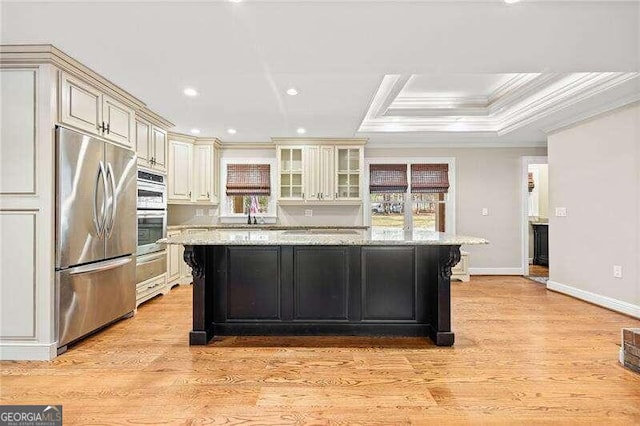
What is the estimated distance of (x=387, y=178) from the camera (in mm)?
6191

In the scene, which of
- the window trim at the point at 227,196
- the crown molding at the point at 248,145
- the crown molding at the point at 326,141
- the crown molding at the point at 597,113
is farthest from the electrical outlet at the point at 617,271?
the crown molding at the point at 248,145

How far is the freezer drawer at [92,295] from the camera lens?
2.73m

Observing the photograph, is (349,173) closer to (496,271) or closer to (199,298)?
(496,271)

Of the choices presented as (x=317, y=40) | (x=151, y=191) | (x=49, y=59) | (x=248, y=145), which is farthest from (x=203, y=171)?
(x=317, y=40)

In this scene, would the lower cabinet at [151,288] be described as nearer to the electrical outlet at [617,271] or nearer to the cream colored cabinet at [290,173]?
the cream colored cabinet at [290,173]

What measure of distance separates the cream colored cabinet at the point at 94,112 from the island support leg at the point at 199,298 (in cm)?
139

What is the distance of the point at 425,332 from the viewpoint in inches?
123

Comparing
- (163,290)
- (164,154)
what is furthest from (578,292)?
(164,154)

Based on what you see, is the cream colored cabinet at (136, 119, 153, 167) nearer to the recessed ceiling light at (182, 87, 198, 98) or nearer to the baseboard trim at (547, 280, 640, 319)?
the recessed ceiling light at (182, 87, 198, 98)

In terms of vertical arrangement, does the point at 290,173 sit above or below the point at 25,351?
above

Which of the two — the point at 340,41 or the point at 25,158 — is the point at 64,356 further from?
the point at 340,41

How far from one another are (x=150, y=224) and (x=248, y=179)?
7.06 feet

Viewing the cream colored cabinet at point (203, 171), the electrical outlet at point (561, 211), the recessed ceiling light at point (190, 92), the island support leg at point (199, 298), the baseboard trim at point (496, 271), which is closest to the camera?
the island support leg at point (199, 298)

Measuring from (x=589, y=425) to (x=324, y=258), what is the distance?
2039mm
